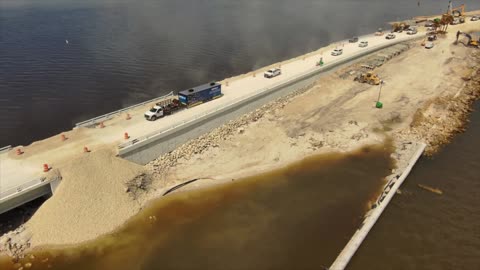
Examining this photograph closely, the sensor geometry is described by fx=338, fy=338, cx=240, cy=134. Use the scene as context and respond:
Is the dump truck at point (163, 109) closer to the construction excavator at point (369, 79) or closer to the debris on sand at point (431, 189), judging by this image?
the debris on sand at point (431, 189)

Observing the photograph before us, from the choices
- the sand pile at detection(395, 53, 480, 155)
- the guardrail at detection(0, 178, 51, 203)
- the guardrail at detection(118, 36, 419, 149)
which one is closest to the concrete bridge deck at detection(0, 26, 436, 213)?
the guardrail at detection(0, 178, 51, 203)

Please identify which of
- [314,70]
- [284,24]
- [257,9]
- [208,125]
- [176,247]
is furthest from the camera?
[257,9]

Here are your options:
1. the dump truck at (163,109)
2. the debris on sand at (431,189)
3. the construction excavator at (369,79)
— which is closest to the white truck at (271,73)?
the construction excavator at (369,79)

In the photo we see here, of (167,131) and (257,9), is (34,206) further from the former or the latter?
(257,9)

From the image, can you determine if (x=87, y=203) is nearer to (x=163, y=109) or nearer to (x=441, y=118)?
(x=163, y=109)

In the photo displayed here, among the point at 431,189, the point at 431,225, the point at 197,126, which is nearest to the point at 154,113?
the point at 197,126

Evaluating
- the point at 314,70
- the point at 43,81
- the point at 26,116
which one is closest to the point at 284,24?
the point at 314,70
